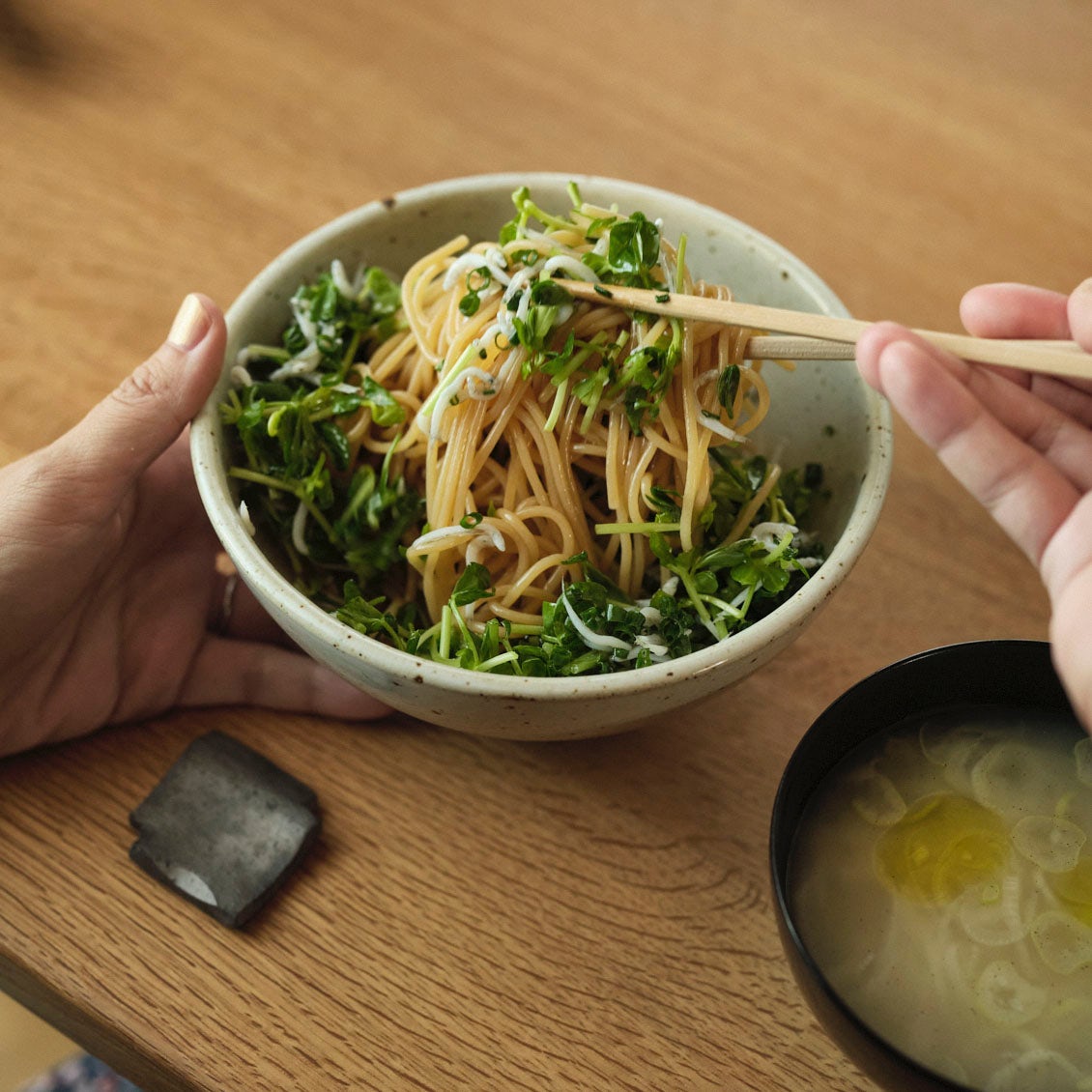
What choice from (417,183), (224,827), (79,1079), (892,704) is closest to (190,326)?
(224,827)

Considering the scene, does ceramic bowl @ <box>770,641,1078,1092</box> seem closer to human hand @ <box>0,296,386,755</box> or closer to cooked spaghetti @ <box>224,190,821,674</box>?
cooked spaghetti @ <box>224,190,821,674</box>

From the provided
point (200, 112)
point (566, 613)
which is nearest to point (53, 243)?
point (200, 112)

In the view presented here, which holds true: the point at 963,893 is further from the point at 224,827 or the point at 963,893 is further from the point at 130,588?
the point at 130,588

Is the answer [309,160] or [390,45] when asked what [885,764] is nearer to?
[309,160]

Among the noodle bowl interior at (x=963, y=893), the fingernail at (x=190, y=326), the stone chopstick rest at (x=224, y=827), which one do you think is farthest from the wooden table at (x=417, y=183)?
the fingernail at (x=190, y=326)

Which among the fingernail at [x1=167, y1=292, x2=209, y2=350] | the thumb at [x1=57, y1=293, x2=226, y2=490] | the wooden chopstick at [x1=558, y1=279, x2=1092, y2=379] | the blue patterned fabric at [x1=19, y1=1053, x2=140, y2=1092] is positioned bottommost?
the blue patterned fabric at [x1=19, y1=1053, x2=140, y2=1092]

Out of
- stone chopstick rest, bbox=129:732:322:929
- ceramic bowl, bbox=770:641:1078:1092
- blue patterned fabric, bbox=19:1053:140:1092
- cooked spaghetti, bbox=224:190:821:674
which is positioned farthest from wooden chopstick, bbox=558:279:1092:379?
blue patterned fabric, bbox=19:1053:140:1092
